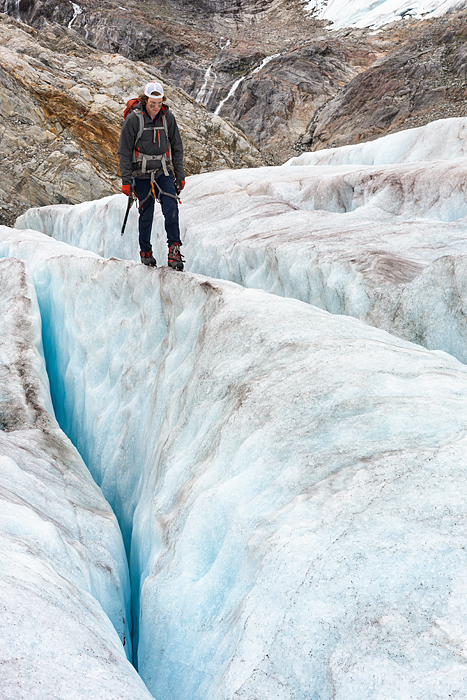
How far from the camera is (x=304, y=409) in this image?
3.18m

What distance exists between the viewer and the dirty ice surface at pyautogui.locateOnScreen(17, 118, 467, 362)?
17.4 feet

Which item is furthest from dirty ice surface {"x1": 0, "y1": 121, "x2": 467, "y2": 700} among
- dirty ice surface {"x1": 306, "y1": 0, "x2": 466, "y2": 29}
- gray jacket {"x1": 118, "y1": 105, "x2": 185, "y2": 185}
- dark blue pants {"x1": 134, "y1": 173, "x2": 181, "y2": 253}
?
dirty ice surface {"x1": 306, "y1": 0, "x2": 466, "y2": 29}

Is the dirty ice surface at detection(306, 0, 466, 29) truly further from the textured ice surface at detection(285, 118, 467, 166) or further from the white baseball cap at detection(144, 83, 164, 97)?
the white baseball cap at detection(144, 83, 164, 97)

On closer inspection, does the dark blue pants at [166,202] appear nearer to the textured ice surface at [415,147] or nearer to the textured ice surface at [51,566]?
the textured ice surface at [51,566]

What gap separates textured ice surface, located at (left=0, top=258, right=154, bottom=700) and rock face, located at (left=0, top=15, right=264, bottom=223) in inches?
528

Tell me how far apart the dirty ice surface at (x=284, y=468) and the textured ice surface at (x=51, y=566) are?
0.14ft

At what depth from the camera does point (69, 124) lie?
19.6m

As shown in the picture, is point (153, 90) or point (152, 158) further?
point (152, 158)

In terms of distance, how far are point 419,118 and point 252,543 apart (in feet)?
97.8

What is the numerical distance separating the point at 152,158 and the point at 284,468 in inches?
168

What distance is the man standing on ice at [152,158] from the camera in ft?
18.2

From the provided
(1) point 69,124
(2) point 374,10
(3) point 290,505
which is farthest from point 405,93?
(3) point 290,505

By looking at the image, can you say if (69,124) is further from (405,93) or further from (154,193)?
(405,93)

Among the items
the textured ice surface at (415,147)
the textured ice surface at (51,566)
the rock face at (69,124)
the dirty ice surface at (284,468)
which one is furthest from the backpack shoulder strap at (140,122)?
the rock face at (69,124)
